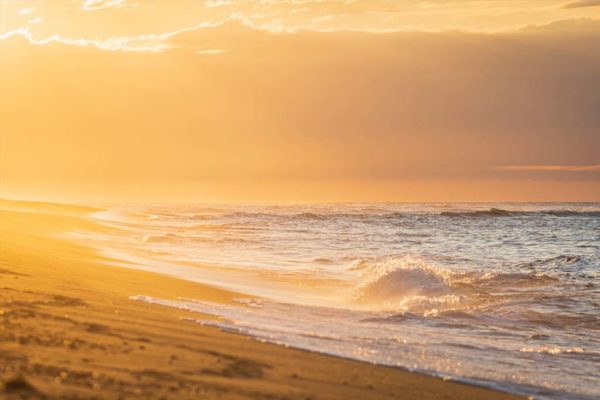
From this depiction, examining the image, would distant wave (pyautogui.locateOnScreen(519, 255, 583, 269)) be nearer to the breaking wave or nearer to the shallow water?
the shallow water

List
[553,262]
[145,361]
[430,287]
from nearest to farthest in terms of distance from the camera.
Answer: [145,361] → [430,287] → [553,262]

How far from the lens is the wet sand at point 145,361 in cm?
522

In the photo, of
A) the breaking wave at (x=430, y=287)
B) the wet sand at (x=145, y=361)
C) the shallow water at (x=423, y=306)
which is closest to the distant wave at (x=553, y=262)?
the shallow water at (x=423, y=306)

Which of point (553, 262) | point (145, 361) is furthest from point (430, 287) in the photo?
point (145, 361)

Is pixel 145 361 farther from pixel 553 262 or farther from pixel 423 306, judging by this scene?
pixel 553 262

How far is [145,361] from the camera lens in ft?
19.8

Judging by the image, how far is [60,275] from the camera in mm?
11289

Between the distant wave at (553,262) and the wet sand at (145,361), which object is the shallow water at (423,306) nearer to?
the distant wave at (553,262)

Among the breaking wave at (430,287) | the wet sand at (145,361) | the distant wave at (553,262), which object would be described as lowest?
the wet sand at (145,361)

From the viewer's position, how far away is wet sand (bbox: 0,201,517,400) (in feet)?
17.1

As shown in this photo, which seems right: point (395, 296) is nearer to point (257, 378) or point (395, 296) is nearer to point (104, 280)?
point (104, 280)

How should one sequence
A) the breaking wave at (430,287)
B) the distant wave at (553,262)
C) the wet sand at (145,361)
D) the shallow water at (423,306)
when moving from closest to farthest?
the wet sand at (145,361), the shallow water at (423,306), the breaking wave at (430,287), the distant wave at (553,262)

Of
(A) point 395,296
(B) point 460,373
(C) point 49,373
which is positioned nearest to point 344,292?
(A) point 395,296

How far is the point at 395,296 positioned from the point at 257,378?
999cm
